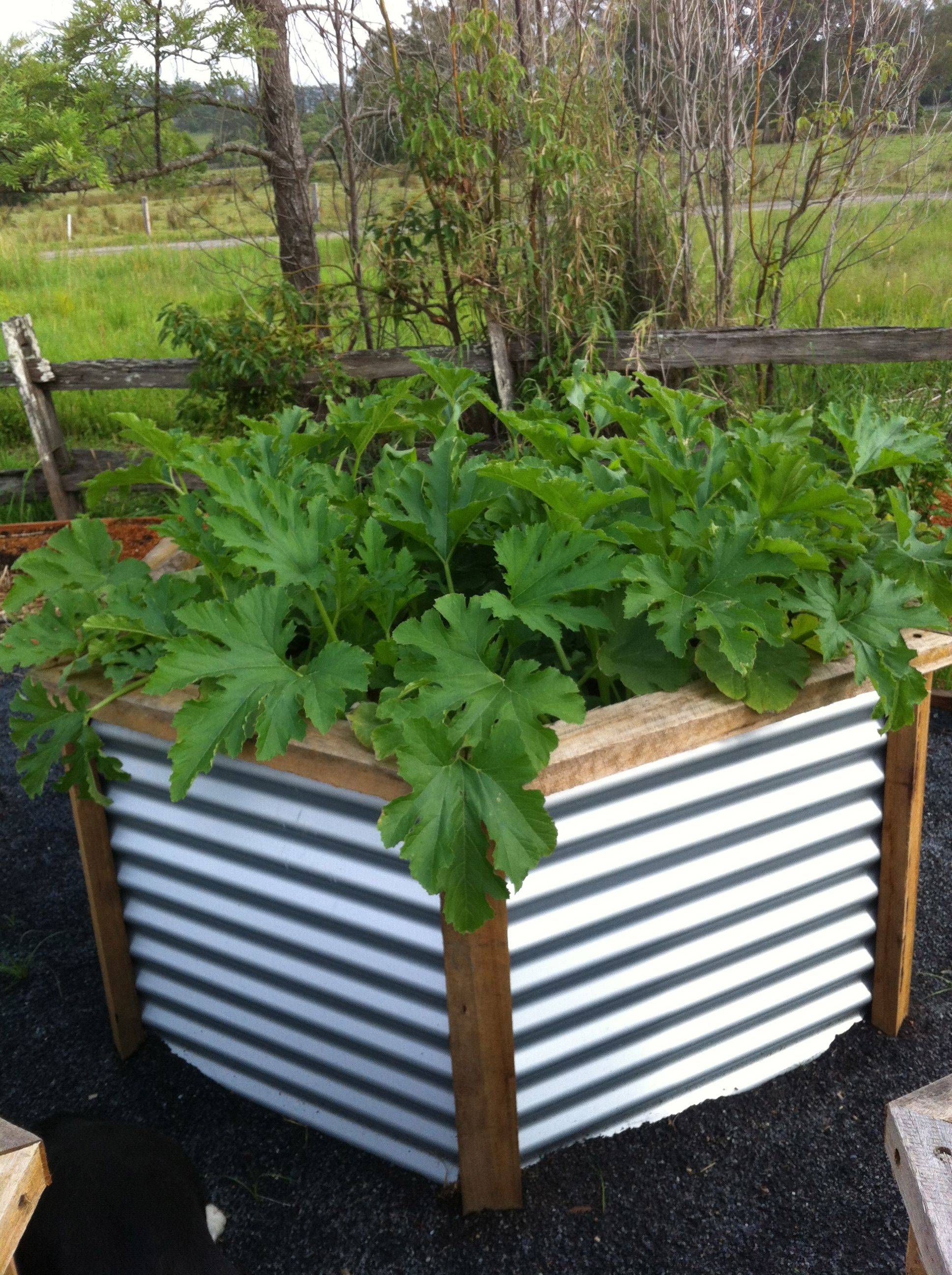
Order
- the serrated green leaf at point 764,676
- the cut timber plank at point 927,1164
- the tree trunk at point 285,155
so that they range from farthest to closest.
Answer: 1. the tree trunk at point 285,155
2. the serrated green leaf at point 764,676
3. the cut timber plank at point 927,1164

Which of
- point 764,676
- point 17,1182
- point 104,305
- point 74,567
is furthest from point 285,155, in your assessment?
point 17,1182

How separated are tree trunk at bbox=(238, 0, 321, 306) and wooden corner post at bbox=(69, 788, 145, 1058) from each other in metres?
4.29

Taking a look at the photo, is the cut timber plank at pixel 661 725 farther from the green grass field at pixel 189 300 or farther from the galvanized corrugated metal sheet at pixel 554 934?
the green grass field at pixel 189 300

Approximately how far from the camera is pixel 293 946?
1.64 meters

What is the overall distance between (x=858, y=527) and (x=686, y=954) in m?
0.74

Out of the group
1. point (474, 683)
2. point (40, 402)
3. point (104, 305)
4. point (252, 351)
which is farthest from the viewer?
point (104, 305)

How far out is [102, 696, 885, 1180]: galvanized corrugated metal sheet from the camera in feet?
4.97

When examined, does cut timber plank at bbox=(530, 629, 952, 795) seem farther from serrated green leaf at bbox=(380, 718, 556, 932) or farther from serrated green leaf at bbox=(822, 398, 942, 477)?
serrated green leaf at bbox=(822, 398, 942, 477)

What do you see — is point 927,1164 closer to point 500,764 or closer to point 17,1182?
point 500,764

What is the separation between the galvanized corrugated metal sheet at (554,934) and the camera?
1514mm

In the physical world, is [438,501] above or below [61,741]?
above

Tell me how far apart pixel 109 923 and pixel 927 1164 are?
56.5 inches

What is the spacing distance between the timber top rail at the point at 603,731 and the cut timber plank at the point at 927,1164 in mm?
537

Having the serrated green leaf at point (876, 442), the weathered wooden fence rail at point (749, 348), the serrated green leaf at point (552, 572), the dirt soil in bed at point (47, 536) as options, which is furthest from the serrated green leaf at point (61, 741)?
the weathered wooden fence rail at point (749, 348)
